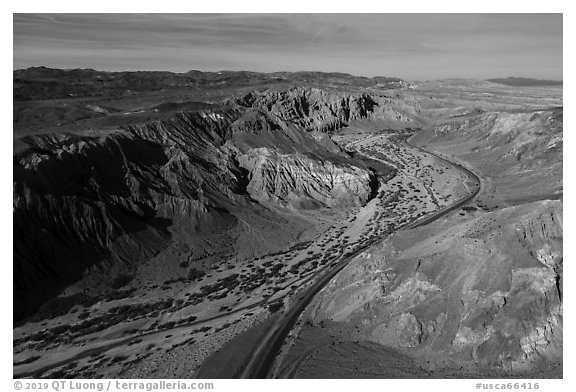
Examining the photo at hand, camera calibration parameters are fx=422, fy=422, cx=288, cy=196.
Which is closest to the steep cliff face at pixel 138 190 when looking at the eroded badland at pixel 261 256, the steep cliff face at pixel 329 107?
the eroded badland at pixel 261 256

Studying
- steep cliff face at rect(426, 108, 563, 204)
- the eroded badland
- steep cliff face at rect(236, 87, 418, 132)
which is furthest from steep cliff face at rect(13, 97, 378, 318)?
steep cliff face at rect(236, 87, 418, 132)

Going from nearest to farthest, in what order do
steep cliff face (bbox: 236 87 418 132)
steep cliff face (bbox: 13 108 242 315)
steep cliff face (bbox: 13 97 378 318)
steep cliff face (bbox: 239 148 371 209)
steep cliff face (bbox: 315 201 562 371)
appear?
1. steep cliff face (bbox: 315 201 562 371)
2. steep cliff face (bbox: 13 108 242 315)
3. steep cliff face (bbox: 13 97 378 318)
4. steep cliff face (bbox: 239 148 371 209)
5. steep cliff face (bbox: 236 87 418 132)

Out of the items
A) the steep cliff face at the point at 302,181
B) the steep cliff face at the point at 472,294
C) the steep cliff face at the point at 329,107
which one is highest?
the steep cliff face at the point at 329,107

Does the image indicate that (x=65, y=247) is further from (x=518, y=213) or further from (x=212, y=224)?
(x=518, y=213)

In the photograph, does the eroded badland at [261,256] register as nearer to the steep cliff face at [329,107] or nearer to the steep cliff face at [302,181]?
the steep cliff face at [302,181]

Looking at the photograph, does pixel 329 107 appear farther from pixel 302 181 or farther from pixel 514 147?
pixel 302 181

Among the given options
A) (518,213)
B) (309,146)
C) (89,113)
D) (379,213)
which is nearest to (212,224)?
(379,213)

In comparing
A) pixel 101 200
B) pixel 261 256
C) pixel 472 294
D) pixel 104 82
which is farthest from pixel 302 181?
pixel 104 82

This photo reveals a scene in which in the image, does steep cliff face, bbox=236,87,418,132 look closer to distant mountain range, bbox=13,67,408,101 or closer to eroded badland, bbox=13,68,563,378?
distant mountain range, bbox=13,67,408,101
